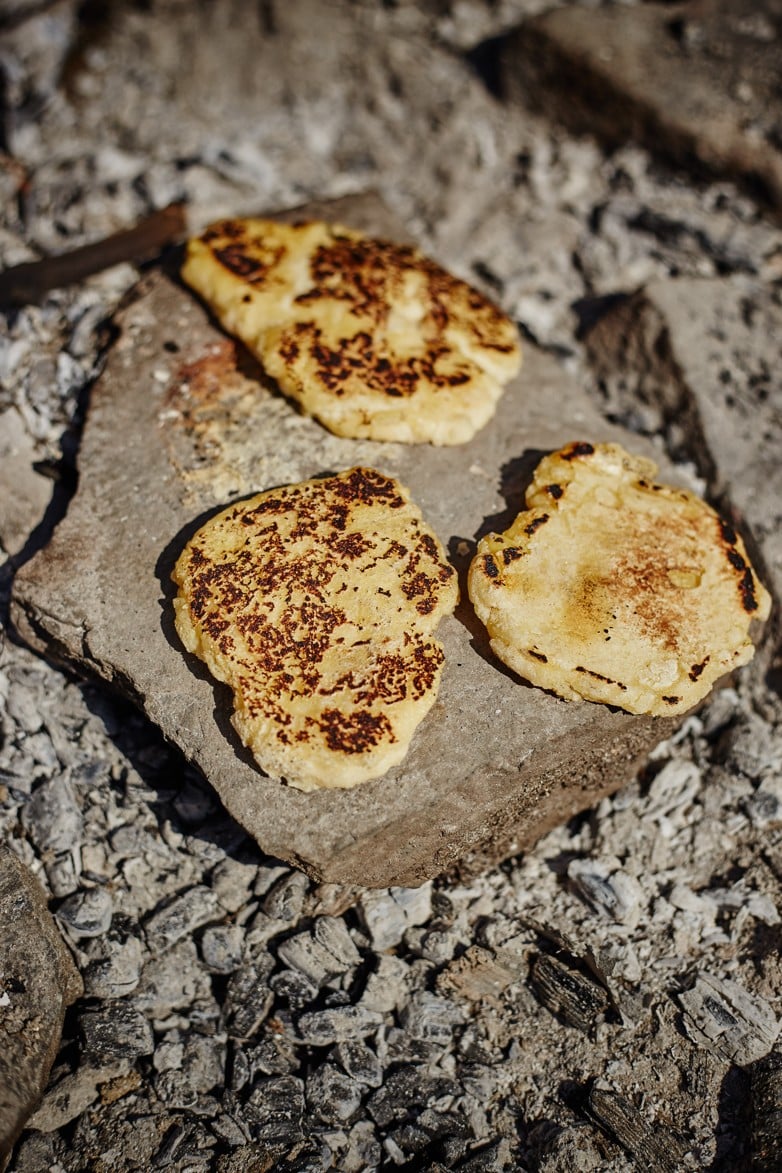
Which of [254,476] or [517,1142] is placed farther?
[254,476]

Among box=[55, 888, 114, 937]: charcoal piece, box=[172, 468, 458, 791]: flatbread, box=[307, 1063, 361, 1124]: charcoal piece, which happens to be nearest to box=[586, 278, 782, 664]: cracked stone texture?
box=[172, 468, 458, 791]: flatbread

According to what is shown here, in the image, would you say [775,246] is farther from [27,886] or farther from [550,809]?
[27,886]

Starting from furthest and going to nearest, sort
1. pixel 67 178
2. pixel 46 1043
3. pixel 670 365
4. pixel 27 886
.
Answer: pixel 67 178 < pixel 670 365 < pixel 27 886 < pixel 46 1043

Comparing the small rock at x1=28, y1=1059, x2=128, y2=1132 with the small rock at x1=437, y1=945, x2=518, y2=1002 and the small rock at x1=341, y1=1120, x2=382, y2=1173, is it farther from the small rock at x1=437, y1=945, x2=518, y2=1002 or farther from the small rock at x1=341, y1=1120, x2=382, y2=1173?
the small rock at x1=437, y1=945, x2=518, y2=1002

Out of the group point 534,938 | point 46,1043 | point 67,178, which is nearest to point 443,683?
point 534,938

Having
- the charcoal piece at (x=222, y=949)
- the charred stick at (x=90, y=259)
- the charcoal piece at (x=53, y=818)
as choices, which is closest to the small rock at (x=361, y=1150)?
the charcoal piece at (x=222, y=949)

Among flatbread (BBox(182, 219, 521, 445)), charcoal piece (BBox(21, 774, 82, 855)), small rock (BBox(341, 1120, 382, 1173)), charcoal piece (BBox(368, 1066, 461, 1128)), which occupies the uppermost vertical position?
flatbread (BBox(182, 219, 521, 445))

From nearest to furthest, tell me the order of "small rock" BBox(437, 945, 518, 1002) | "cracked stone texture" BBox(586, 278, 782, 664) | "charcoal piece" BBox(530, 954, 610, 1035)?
"charcoal piece" BBox(530, 954, 610, 1035) < "small rock" BBox(437, 945, 518, 1002) < "cracked stone texture" BBox(586, 278, 782, 664)

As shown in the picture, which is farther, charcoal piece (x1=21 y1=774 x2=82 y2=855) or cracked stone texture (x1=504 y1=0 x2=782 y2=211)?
cracked stone texture (x1=504 y1=0 x2=782 y2=211)
